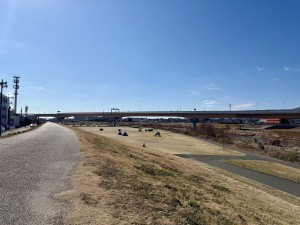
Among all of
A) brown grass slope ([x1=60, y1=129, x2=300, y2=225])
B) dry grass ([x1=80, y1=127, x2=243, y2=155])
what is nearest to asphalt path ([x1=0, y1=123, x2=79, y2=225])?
brown grass slope ([x1=60, y1=129, x2=300, y2=225])

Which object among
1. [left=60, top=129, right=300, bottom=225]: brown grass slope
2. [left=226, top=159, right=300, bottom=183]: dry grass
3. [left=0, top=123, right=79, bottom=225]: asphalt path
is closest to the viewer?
[left=0, top=123, right=79, bottom=225]: asphalt path

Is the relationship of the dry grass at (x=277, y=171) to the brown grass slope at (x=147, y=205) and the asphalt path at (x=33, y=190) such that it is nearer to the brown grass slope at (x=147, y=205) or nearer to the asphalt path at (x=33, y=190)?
the brown grass slope at (x=147, y=205)

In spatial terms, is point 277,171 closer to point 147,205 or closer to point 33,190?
point 147,205

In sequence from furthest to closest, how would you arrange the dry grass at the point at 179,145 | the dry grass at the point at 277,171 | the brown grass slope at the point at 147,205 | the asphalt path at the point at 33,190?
the dry grass at the point at 179,145 → the dry grass at the point at 277,171 → the brown grass slope at the point at 147,205 → the asphalt path at the point at 33,190

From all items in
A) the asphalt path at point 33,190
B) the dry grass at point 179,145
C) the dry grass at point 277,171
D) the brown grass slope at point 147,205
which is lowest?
the dry grass at point 277,171

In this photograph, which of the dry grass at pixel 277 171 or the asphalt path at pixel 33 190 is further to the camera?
the dry grass at pixel 277 171

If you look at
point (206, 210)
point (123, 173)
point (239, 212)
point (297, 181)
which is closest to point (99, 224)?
point (206, 210)

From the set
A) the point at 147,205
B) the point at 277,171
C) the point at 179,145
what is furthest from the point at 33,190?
the point at 179,145

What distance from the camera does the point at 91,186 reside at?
36.4 feet

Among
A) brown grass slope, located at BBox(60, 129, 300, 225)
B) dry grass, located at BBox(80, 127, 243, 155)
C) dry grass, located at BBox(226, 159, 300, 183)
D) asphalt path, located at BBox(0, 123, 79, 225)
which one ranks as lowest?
dry grass, located at BBox(226, 159, 300, 183)

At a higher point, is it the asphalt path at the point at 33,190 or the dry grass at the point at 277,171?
the asphalt path at the point at 33,190

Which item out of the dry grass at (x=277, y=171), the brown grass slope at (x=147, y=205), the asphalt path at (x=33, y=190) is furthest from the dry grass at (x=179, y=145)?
the brown grass slope at (x=147, y=205)

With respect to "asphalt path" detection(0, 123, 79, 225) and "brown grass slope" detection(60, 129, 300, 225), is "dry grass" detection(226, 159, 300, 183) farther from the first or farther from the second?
"asphalt path" detection(0, 123, 79, 225)

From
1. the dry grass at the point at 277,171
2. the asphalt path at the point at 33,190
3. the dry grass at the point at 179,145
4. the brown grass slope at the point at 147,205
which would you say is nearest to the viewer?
the asphalt path at the point at 33,190
